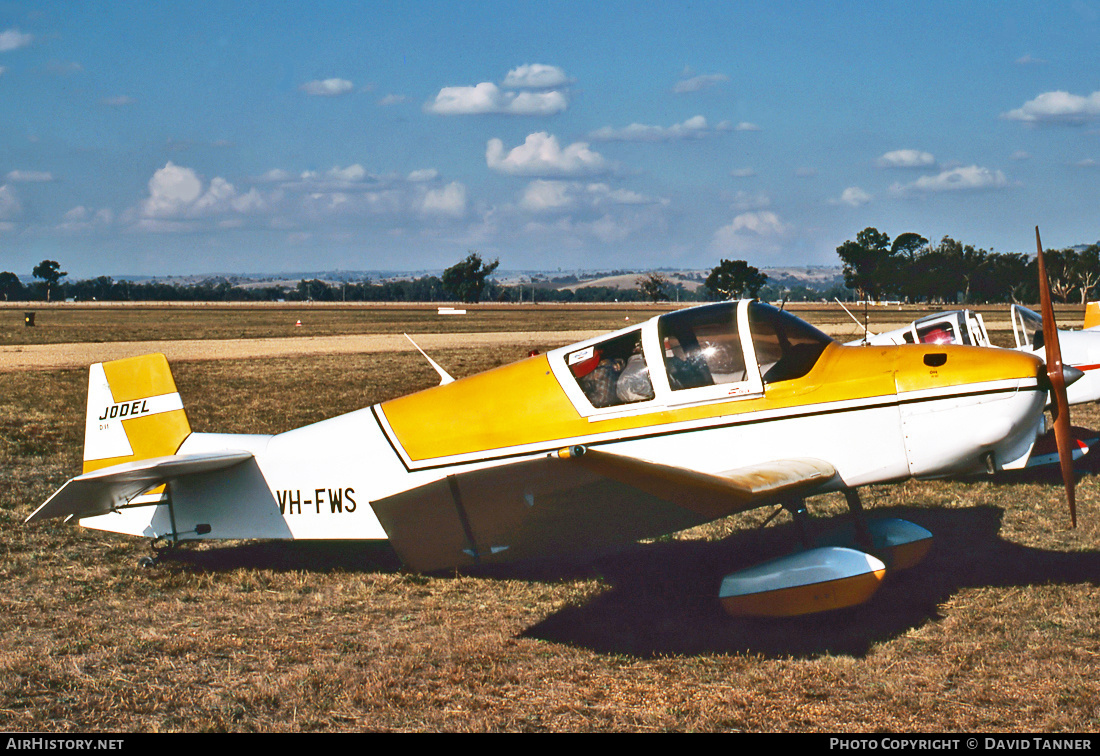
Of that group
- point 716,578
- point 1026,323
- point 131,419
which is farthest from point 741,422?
point 1026,323

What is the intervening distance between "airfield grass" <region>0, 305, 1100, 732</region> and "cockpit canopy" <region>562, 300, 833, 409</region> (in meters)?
1.61

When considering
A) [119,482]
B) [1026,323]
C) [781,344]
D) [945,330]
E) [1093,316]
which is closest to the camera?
[119,482]

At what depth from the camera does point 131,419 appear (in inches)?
274

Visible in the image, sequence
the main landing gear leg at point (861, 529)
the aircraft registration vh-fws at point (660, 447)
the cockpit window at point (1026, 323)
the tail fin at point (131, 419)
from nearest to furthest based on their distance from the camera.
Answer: the aircraft registration vh-fws at point (660, 447)
the main landing gear leg at point (861, 529)
the tail fin at point (131, 419)
the cockpit window at point (1026, 323)

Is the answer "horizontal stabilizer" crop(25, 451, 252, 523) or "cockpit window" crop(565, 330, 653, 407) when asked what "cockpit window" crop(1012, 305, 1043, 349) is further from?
"horizontal stabilizer" crop(25, 451, 252, 523)

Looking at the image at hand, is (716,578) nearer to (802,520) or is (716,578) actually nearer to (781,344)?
(802,520)

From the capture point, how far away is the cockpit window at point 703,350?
584cm

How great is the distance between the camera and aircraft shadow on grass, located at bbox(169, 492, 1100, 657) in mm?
5527

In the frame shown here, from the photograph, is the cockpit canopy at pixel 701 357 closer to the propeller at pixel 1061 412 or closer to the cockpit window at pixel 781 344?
the cockpit window at pixel 781 344

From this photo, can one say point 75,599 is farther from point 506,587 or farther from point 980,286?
point 980,286

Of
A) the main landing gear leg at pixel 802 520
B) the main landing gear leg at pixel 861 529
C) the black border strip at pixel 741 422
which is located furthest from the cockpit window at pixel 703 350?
the main landing gear leg at pixel 861 529

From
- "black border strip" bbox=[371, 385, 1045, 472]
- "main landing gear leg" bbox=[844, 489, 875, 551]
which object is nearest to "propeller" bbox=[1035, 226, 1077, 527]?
"black border strip" bbox=[371, 385, 1045, 472]

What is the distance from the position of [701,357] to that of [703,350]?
0.05 metres

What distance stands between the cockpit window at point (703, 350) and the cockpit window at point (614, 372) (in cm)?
19
